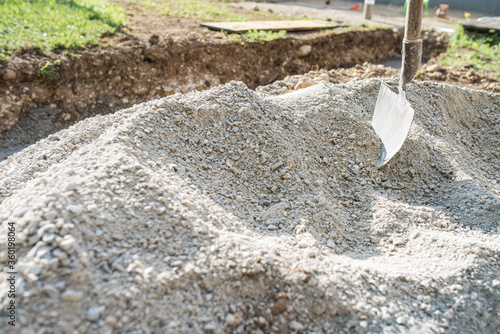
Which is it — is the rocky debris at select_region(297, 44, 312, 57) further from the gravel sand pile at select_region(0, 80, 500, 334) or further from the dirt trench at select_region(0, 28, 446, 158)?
the gravel sand pile at select_region(0, 80, 500, 334)

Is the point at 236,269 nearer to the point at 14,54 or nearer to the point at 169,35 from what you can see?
the point at 14,54

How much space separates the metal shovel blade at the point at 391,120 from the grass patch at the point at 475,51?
3134mm

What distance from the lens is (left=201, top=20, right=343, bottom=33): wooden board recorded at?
21.0ft

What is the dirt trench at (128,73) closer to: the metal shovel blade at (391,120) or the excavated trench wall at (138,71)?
the excavated trench wall at (138,71)

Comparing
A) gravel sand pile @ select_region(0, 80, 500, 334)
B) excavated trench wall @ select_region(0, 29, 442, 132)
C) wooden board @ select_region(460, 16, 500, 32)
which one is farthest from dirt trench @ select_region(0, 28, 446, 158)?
wooden board @ select_region(460, 16, 500, 32)

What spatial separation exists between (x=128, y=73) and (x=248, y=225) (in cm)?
374

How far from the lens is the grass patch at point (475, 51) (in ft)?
18.7

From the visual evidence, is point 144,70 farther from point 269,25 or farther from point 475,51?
point 475,51

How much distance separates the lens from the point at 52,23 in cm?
535

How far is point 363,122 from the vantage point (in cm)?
315

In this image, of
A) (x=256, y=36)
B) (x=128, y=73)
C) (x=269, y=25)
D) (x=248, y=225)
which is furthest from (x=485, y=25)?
(x=248, y=225)

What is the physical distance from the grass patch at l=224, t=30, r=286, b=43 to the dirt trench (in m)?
0.08

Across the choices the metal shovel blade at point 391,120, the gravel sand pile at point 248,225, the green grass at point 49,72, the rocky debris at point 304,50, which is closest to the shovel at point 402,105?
the metal shovel blade at point 391,120

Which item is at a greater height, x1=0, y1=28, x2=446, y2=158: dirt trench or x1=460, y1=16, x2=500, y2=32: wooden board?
x1=460, y1=16, x2=500, y2=32: wooden board
